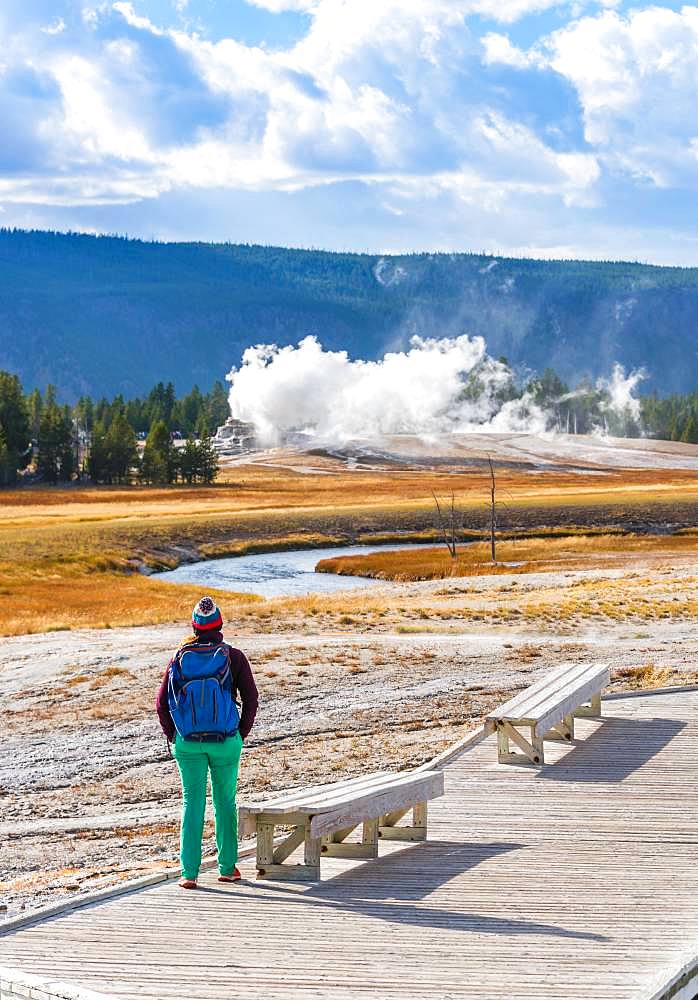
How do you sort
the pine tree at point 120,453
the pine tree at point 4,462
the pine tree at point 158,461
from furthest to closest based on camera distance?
the pine tree at point 158,461
the pine tree at point 120,453
the pine tree at point 4,462

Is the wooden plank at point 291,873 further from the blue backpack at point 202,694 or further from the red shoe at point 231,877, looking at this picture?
the blue backpack at point 202,694

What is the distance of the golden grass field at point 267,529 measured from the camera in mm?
44531

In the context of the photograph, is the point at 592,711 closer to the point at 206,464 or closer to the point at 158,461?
the point at 158,461

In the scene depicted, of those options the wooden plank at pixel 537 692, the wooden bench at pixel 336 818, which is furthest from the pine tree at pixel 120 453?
the wooden bench at pixel 336 818

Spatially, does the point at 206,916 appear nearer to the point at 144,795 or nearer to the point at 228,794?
the point at 228,794

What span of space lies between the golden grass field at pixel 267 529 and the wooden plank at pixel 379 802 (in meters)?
21.8

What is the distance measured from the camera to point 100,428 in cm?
14400

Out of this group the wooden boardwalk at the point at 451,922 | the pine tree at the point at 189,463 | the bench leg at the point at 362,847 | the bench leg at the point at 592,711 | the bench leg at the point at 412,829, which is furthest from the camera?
the pine tree at the point at 189,463

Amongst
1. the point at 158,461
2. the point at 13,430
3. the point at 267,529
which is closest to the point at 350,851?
the point at 267,529

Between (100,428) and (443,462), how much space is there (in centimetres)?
3852

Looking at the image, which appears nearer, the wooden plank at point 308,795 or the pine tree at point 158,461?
the wooden plank at point 308,795

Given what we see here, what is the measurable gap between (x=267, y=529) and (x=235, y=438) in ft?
322

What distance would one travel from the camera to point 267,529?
8388 cm

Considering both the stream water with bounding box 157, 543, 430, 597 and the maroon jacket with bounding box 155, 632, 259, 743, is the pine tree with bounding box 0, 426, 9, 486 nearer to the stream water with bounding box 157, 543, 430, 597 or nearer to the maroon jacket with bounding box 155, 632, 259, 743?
the stream water with bounding box 157, 543, 430, 597
